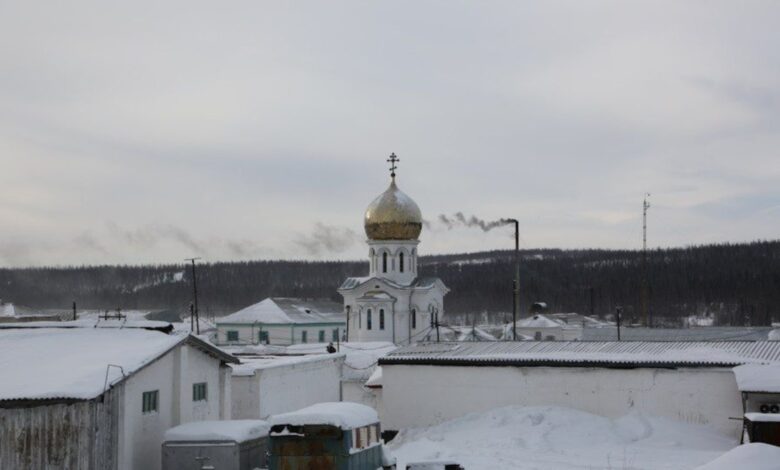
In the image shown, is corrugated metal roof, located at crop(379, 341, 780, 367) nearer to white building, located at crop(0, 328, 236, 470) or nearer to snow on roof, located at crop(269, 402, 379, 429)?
white building, located at crop(0, 328, 236, 470)

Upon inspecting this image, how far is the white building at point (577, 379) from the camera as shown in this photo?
26.4 metres

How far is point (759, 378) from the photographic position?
80.5ft

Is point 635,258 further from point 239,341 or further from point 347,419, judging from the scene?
point 347,419

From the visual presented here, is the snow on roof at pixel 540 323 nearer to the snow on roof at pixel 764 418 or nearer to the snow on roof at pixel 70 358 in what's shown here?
the snow on roof at pixel 70 358

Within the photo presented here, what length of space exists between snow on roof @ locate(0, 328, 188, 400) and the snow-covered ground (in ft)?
20.0

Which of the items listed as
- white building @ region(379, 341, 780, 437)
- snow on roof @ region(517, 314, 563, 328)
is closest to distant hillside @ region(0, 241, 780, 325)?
snow on roof @ region(517, 314, 563, 328)

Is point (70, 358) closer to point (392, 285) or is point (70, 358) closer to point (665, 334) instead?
point (392, 285)

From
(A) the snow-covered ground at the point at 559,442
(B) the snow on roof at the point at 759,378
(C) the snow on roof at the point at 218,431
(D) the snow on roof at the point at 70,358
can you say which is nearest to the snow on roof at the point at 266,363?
(D) the snow on roof at the point at 70,358

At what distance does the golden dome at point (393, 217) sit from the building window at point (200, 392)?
38.2 meters

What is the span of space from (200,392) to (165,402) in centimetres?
189

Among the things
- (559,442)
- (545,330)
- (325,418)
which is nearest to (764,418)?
(559,442)

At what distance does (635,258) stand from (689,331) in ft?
352

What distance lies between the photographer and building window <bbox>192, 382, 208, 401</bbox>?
78.0 ft

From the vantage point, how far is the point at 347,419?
19.5 m
